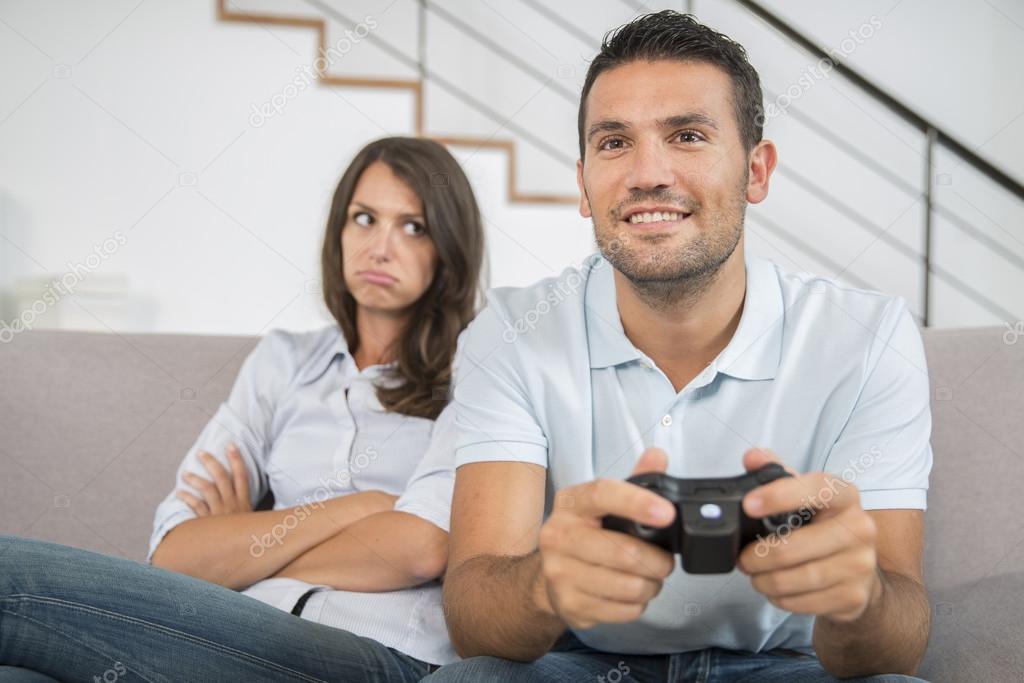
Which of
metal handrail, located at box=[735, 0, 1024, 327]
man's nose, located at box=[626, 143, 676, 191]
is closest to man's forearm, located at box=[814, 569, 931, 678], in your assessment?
man's nose, located at box=[626, 143, 676, 191]

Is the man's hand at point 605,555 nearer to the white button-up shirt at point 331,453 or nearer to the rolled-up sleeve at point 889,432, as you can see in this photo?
the rolled-up sleeve at point 889,432

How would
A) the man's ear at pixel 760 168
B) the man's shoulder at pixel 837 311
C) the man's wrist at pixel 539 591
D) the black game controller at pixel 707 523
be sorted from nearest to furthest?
the black game controller at pixel 707 523 < the man's wrist at pixel 539 591 < the man's shoulder at pixel 837 311 < the man's ear at pixel 760 168

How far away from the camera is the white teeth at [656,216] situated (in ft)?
3.43

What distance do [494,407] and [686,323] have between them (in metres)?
0.25

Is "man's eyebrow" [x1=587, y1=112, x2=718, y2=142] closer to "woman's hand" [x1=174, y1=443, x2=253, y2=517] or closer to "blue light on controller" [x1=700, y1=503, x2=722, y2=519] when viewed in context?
"blue light on controller" [x1=700, y1=503, x2=722, y2=519]

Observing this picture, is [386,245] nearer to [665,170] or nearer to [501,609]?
[665,170]

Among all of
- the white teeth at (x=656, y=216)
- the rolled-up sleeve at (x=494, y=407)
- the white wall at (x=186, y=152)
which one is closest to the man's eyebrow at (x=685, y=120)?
the white teeth at (x=656, y=216)

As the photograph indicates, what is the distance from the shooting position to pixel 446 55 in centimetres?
282

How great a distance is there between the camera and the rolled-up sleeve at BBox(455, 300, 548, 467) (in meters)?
1.04

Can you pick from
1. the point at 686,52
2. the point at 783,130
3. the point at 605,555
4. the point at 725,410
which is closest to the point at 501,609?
the point at 605,555

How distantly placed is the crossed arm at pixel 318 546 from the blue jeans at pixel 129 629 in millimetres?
167

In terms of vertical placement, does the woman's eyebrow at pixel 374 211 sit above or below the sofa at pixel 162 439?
above

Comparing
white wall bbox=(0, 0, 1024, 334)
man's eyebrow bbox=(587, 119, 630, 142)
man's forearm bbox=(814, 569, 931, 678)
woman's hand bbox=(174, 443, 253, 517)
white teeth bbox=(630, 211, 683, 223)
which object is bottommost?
man's forearm bbox=(814, 569, 931, 678)

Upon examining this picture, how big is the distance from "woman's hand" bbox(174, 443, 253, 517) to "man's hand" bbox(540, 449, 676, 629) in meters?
0.78
